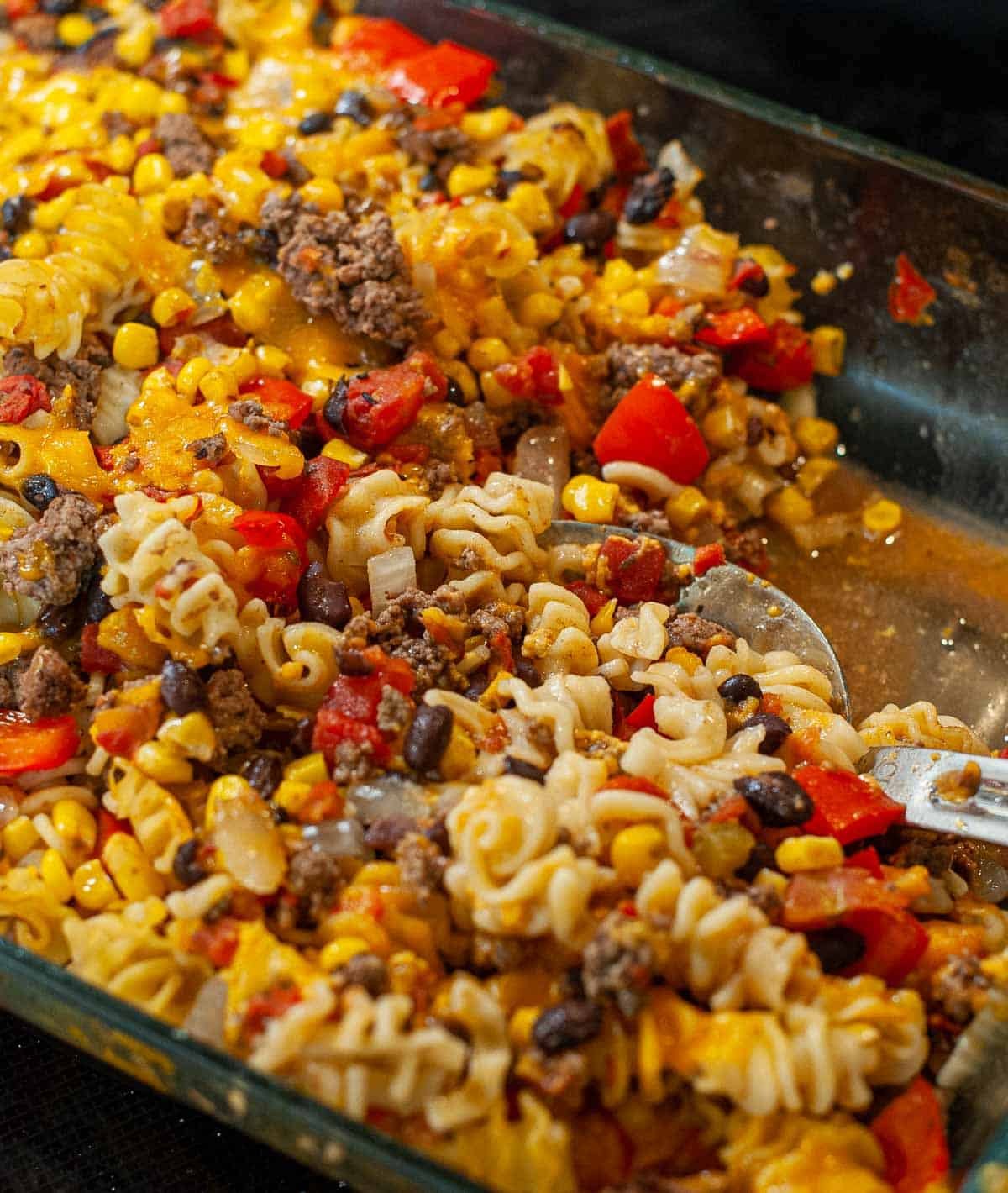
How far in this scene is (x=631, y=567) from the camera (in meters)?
3.81

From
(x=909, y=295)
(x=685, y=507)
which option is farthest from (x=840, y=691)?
(x=909, y=295)

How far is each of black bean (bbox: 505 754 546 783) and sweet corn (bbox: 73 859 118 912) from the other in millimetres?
1003

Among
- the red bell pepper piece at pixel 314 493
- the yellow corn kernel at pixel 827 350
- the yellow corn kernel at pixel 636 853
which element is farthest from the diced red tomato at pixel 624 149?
the yellow corn kernel at pixel 636 853

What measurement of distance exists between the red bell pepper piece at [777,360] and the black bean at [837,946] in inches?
102

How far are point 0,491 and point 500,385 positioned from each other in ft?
5.36

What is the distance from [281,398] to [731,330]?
1.76 meters

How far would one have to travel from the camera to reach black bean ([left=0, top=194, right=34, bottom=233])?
4.25 m

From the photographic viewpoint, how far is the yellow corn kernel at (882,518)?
4.70 metres

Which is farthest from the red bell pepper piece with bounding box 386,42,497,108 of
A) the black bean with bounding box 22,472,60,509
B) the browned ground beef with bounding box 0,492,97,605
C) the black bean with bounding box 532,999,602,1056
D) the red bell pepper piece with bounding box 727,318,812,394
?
the black bean with bounding box 532,999,602,1056

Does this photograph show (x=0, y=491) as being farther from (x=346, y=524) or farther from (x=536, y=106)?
(x=536, y=106)

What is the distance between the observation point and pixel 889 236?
4.77 m

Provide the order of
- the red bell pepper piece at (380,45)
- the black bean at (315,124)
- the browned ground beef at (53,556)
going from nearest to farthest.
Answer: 1. the browned ground beef at (53,556)
2. the black bean at (315,124)
3. the red bell pepper piece at (380,45)

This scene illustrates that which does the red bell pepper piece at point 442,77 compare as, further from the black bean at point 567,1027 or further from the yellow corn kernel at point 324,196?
the black bean at point 567,1027

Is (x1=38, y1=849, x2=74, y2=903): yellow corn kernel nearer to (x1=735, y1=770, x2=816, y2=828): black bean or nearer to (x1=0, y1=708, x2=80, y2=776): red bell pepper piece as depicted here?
(x1=0, y1=708, x2=80, y2=776): red bell pepper piece
